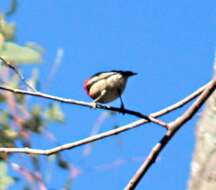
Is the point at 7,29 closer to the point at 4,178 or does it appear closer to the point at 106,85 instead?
the point at 4,178

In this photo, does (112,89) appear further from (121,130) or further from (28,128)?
(28,128)

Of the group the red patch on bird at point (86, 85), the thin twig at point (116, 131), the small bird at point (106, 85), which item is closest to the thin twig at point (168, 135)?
the thin twig at point (116, 131)

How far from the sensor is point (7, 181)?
2.38 m

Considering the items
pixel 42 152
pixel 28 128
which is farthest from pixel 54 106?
pixel 42 152

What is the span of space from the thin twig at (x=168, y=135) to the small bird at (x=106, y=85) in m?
0.34

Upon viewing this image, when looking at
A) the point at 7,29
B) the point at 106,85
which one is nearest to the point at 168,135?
the point at 106,85

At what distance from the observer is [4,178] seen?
7.89 ft

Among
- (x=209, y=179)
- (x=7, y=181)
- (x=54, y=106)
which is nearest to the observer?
(x=209, y=179)

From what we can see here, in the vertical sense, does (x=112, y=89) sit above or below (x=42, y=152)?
above

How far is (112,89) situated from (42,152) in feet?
1.05

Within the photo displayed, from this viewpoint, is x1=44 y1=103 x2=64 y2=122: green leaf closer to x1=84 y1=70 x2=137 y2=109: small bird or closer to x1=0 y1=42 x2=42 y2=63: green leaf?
x1=0 y1=42 x2=42 y2=63: green leaf

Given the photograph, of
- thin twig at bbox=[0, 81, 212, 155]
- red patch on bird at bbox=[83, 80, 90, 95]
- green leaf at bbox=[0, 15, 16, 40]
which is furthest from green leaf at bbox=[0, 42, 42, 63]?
thin twig at bbox=[0, 81, 212, 155]

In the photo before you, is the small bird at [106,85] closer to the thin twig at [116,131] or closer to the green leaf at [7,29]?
the thin twig at [116,131]

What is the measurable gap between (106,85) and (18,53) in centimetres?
61
